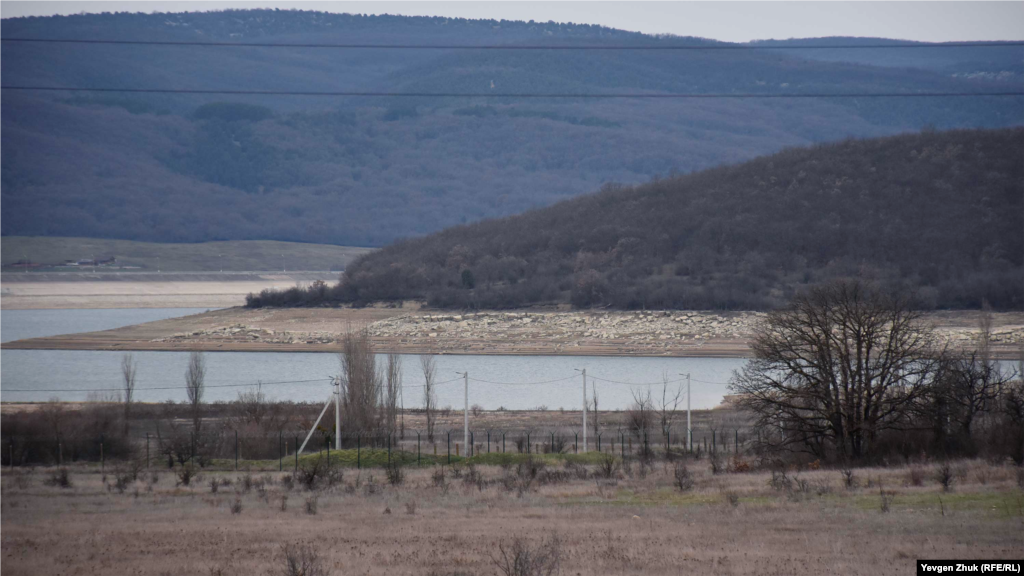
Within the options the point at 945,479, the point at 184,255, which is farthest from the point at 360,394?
the point at 184,255

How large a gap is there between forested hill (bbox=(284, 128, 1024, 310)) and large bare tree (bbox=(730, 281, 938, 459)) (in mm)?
49320

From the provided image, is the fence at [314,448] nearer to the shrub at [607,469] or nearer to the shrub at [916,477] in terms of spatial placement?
the shrub at [607,469]

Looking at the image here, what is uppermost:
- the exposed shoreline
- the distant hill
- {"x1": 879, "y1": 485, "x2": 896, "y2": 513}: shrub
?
the distant hill

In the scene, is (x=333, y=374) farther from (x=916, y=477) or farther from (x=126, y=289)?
(x=126, y=289)

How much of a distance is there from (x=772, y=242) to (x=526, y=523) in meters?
79.1

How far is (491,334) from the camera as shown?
7319cm

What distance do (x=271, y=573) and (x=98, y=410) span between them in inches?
1014

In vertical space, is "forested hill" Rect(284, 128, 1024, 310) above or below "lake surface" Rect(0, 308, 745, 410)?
above

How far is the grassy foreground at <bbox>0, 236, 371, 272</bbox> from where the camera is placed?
147m

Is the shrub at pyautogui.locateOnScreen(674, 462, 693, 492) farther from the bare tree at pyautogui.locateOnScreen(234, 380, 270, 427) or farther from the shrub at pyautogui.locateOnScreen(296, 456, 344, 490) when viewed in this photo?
the bare tree at pyautogui.locateOnScreen(234, 380, 270, 427)

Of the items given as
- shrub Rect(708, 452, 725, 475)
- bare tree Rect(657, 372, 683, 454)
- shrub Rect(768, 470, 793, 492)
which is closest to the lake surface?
bare tree Rect(657, 372, 683, 454)

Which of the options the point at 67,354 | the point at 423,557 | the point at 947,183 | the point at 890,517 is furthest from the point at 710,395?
the point at 947,183

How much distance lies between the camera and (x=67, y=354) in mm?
67250

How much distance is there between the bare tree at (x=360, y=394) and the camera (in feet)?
110
